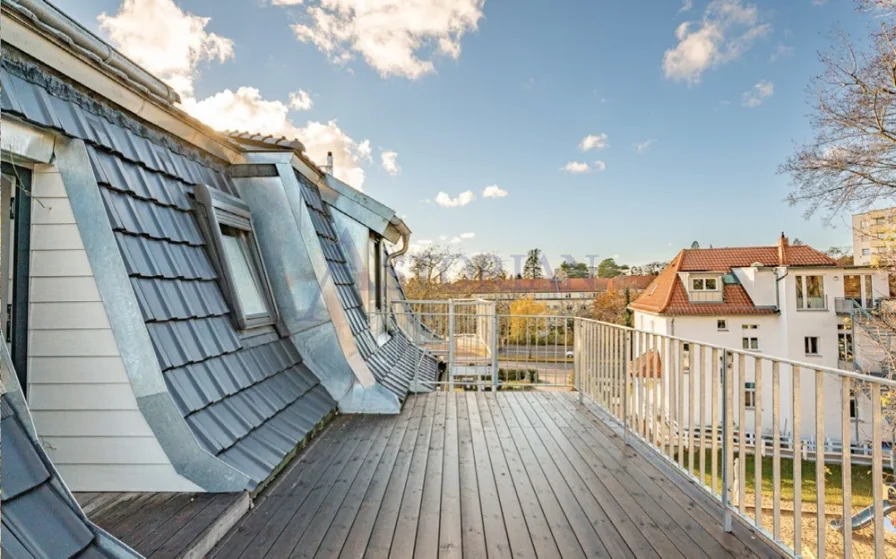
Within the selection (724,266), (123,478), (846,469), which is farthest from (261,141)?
(724,266)

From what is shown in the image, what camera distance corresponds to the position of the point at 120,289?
2234 millimetres

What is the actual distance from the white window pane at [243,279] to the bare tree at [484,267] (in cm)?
1836

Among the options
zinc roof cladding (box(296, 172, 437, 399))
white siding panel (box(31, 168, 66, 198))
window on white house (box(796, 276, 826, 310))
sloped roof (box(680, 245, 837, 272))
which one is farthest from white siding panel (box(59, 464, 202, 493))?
window on white house (box(796, 276, 826, 310))

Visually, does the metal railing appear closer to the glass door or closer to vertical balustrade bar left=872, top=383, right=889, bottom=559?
Answer: vertical balustrade bar left=872, top=383, right=889, bottom=559

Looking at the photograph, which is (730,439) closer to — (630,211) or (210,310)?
(210,310)

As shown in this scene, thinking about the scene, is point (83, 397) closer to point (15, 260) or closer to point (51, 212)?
point (15, 260)

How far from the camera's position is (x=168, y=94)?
294 centimetres

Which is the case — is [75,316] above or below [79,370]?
above

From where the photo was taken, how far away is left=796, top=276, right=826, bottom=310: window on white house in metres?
16.7

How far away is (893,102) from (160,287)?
11.4 meters

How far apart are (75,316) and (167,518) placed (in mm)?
1169

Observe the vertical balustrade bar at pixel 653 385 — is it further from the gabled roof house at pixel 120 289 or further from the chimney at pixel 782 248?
the chimney at pixel 782 248

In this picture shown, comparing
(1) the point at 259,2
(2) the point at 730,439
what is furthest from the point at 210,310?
(1) the point at 259,2

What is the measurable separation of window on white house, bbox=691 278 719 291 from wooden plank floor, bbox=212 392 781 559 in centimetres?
1712
